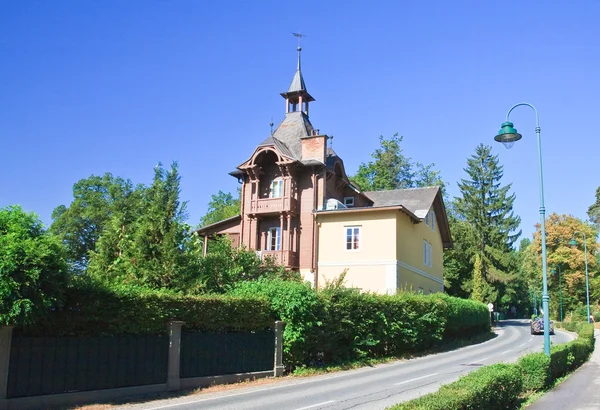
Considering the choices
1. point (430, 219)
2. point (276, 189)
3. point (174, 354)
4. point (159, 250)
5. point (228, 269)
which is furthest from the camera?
point (430, 219)

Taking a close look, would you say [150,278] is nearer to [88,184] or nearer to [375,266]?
[375,266]

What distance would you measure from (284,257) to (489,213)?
116 feet

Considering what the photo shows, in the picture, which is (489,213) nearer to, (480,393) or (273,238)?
(273,238)

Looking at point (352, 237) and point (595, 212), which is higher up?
point (595, 212)

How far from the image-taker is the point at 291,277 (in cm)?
3173

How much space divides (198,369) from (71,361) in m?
4.12

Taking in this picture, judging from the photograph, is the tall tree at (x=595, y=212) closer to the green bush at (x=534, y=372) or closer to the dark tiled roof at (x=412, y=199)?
the dark tiled roof at (x=412, y=199)

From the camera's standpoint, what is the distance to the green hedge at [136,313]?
13.5 m

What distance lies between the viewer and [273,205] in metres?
36.0

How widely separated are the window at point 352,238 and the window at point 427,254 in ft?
25.6

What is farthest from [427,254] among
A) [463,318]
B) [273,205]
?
[273,205]

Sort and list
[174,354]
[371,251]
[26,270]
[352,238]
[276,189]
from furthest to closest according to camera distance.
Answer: [276,189]
[352,238]
[371,251]
[174,354]
[26,270]

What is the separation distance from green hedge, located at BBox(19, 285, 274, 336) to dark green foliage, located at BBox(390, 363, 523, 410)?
27.4 feet

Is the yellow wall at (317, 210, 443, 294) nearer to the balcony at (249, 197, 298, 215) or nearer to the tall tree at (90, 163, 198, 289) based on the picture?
the balcony at (249, 197, 298, 215)
